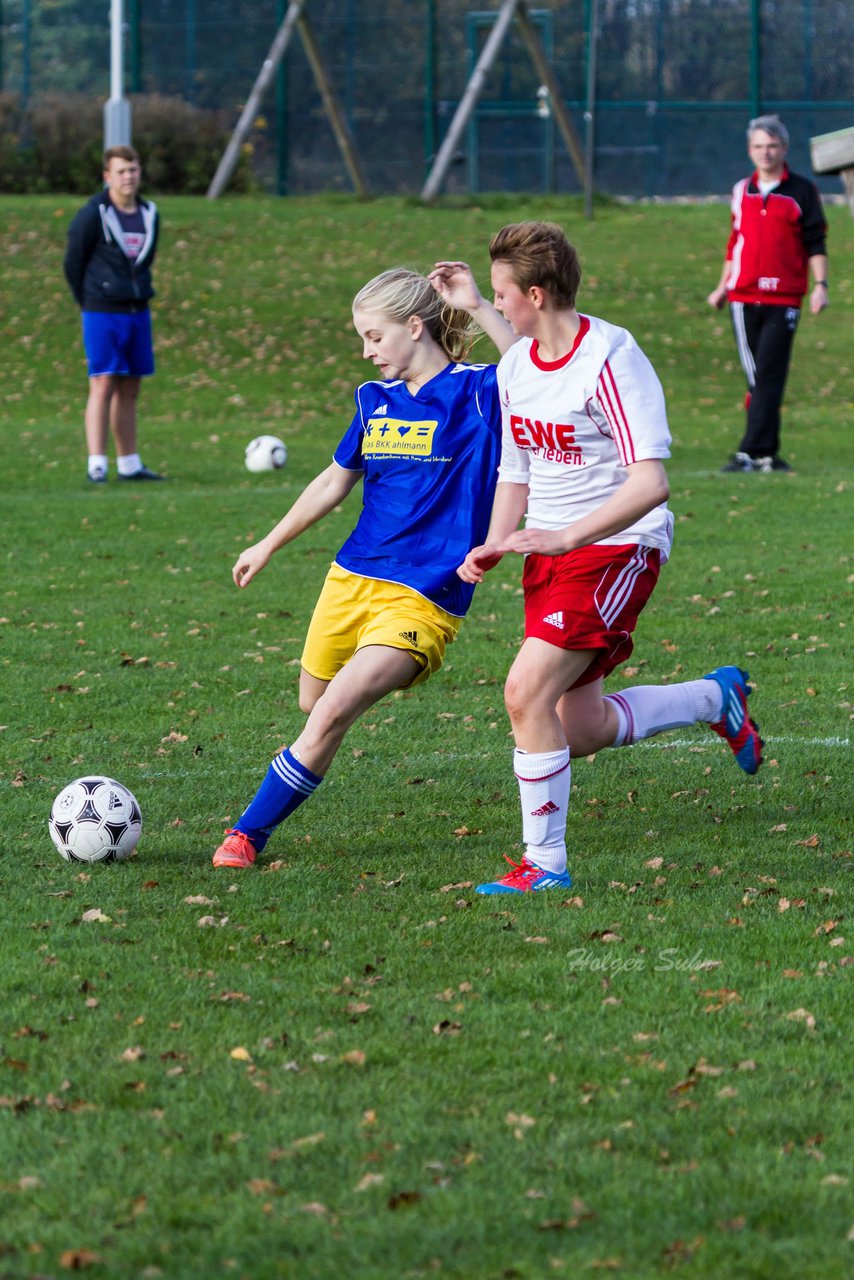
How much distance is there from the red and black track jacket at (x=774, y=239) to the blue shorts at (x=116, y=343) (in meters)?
4.71

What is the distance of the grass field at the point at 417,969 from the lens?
10.1ft

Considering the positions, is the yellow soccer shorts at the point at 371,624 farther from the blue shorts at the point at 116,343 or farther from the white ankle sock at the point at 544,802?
the blue shorts at the point at 116,343

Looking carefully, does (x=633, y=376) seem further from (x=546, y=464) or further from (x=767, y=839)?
(x=767, y=839)

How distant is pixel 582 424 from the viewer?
4.82 meters

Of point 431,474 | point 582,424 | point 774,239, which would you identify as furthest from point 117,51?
point 582,424

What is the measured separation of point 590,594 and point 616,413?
55 centimetres

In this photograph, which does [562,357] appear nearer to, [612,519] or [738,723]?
[612,519]

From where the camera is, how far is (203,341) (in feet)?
70.1

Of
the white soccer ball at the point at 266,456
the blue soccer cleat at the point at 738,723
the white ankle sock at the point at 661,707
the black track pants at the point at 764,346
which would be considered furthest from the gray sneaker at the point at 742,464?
the white ankle sock at the point at 661,707

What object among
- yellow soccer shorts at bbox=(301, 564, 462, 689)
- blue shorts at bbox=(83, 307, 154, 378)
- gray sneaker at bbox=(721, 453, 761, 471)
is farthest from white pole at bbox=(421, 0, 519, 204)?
yellow soccer shorts at bbox=(301, 564, 462, 689)

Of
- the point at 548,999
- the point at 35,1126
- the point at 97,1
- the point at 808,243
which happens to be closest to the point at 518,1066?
the point at 548,999

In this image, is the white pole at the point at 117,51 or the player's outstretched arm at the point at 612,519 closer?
the player's outstretched arm at the point at 612,519

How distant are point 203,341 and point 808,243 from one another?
994cm
